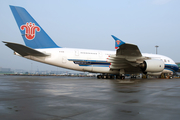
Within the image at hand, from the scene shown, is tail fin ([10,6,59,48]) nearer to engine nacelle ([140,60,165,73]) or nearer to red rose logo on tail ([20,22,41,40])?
red rose logo on tail ([20,22,41,40])

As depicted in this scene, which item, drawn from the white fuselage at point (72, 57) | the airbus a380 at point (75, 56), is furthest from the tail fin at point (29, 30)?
the white fuselage at point (72, 57)

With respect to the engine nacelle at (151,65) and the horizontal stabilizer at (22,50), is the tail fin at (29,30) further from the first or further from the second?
the engine nacelle at (151,65)

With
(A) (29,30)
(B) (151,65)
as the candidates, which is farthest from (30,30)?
(B) (151,65)

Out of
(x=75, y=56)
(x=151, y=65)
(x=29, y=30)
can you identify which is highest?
(x=29, y=30)

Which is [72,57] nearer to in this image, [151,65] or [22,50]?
[22,50]

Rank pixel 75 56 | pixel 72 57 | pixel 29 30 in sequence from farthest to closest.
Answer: pixel 75 56 → pixel 72 57 → pixel 29 30

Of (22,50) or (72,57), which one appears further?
(72,57)

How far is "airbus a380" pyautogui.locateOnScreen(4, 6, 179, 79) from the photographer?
63.6 ft

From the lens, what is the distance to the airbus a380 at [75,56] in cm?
1939

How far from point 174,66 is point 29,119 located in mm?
27267

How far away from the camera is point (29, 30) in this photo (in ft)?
67.7

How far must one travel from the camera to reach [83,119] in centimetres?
334

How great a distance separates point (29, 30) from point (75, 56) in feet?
21.9


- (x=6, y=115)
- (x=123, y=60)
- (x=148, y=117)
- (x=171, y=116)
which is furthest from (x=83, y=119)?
(x=123, y=60)
